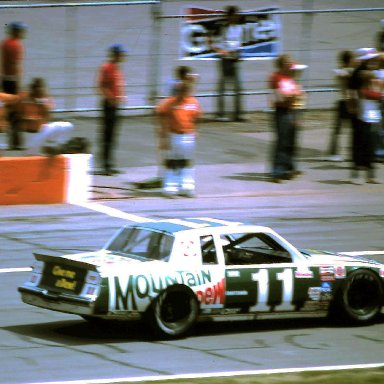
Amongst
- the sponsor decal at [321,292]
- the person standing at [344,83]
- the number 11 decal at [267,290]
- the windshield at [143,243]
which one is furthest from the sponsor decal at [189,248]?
the person standing at [344,83]

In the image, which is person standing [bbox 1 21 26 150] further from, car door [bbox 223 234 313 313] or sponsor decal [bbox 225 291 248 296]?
sponsor decal [bbox 225 291 248 296]

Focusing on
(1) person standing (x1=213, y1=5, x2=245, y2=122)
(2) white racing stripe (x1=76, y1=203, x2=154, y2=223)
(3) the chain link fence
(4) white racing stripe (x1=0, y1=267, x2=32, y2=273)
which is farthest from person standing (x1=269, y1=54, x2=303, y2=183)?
(4) white racing stripe (x1=0, y1=267, x2=32, y2=273)

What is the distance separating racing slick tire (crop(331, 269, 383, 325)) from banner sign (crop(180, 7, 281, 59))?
11004mm

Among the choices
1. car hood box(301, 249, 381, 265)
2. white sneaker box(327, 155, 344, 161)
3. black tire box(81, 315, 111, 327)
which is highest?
white sneaker box(327, 155, 344, 161)

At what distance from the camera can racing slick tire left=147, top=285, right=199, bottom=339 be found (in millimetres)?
9508

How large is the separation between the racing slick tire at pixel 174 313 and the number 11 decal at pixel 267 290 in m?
0.67

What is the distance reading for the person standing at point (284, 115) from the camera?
1766 centimetres

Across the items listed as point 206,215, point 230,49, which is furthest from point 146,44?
point 206,215

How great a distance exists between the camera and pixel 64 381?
8.23 meters

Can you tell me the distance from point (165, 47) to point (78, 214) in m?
5.99

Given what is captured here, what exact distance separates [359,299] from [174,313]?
1.95 meters

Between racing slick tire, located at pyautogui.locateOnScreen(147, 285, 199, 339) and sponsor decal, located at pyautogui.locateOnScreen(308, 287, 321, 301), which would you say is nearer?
racing slick tire, located at pyautogui.locateOnScreen(147, 285, 199, 339)

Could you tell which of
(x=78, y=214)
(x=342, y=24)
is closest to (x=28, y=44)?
(x=342, y=24)

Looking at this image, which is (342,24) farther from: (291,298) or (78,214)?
(291,298)
